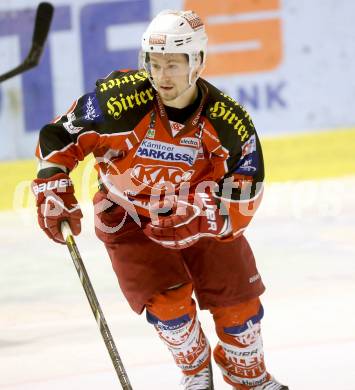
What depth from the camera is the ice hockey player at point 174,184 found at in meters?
3.38

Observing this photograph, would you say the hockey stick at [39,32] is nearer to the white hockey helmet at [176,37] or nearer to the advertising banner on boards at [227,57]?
the white hockey helmet at [176,37]

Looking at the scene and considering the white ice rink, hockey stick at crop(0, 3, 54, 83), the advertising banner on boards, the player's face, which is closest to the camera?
the player's face

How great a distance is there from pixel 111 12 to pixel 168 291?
3683mm

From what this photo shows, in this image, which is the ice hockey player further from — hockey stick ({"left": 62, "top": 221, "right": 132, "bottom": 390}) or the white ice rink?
the white ice rink

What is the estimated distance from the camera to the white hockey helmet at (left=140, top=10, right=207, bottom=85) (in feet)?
10.9

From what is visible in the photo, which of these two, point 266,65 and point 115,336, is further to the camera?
point 266,65

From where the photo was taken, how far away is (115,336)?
4.32 m

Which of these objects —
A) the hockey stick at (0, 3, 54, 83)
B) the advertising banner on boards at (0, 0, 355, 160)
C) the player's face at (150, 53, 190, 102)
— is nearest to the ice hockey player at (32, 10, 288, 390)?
the player's face at (150, 53, 190, 102)

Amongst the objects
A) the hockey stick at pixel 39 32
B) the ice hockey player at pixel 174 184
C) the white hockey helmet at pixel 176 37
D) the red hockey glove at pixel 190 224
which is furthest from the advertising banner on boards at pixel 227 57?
the red hockey glove at pixel 190 224

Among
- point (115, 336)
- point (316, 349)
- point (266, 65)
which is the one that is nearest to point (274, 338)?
point (316, 349)

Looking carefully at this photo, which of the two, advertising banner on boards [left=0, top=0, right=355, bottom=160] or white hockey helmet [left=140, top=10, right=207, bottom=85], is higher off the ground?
white hockey helmet [left=140, top=10, right=207, bottom=85]

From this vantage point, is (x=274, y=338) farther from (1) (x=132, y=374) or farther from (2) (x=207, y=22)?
(2) (x=207, y=22)

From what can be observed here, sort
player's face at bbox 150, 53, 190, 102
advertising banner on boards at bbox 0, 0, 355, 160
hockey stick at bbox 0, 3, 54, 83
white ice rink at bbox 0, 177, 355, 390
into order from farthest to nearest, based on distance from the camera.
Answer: advertising banner on boards at bbox 0, 0, 355, 160 < hockey stick at bbox 0, 3, 54, 83 < white ice rink at bbox 0, 177, 355, 390 < player's face at bbox 150, 53, 190, 102

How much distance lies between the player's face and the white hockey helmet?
0.07ft
